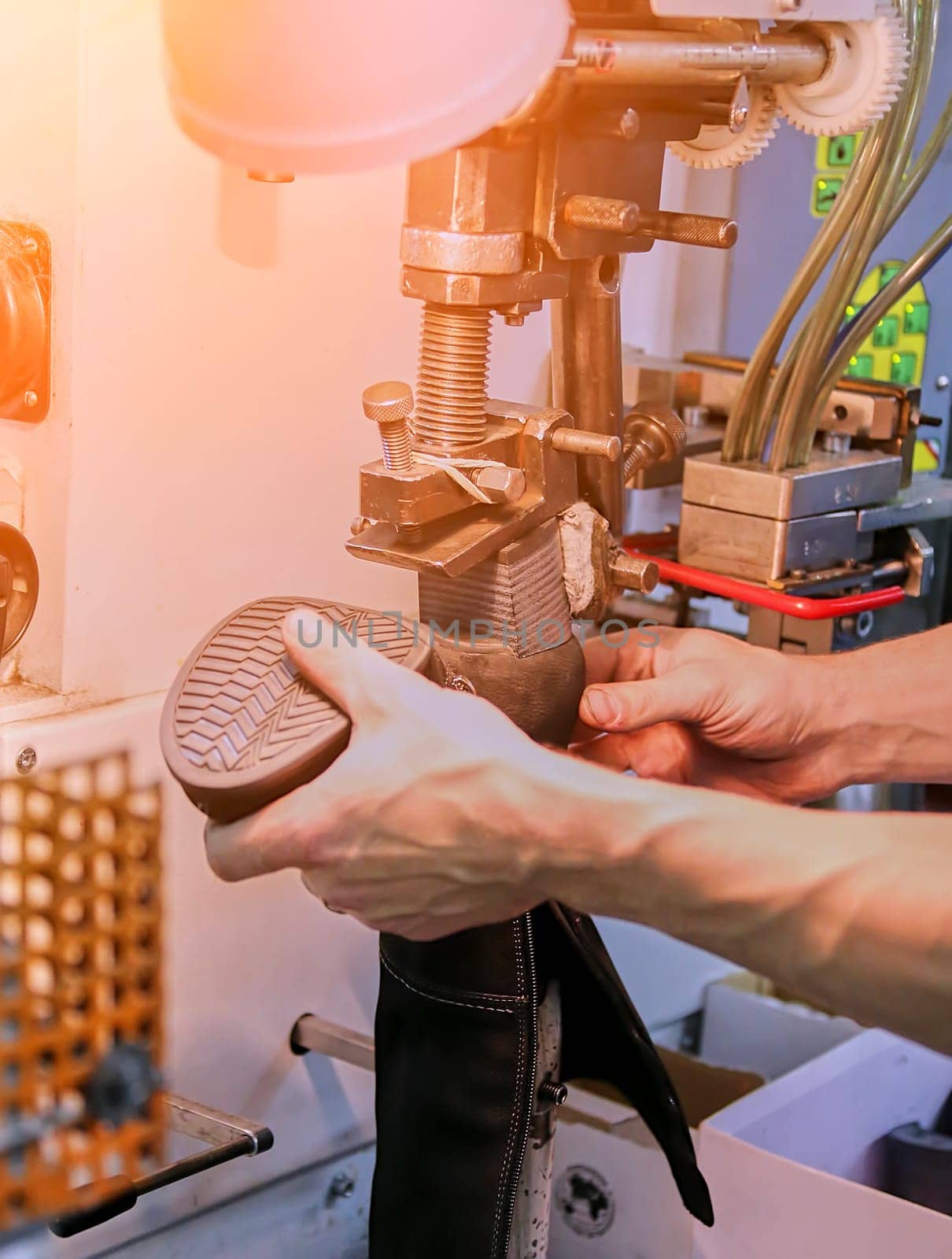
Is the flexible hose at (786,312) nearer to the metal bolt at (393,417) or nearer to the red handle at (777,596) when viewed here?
the red handle at (777,596)

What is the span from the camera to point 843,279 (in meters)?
1.02

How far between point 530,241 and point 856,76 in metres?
0.25

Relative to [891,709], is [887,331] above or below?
above

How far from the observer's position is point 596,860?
0.70 m

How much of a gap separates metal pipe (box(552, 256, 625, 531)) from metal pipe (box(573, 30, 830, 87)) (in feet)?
0.43

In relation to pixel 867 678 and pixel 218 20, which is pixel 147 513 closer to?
pixel 218 20

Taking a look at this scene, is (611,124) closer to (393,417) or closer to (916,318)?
(393,417)

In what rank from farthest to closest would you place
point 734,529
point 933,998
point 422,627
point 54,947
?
point 734,529 → point 54,947 → point 422,627 → point 933,998

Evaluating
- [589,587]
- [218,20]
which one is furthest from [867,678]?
[218,20]

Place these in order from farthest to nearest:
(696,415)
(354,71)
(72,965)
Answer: (696,415)
(72,965)
(354,71)

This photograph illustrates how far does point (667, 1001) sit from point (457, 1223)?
634 millimetres

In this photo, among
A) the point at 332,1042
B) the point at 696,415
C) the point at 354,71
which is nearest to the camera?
the point at 354,71

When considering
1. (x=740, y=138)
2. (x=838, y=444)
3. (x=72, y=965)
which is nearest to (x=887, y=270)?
(x=838, y=444)

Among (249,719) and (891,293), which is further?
(891,293)
